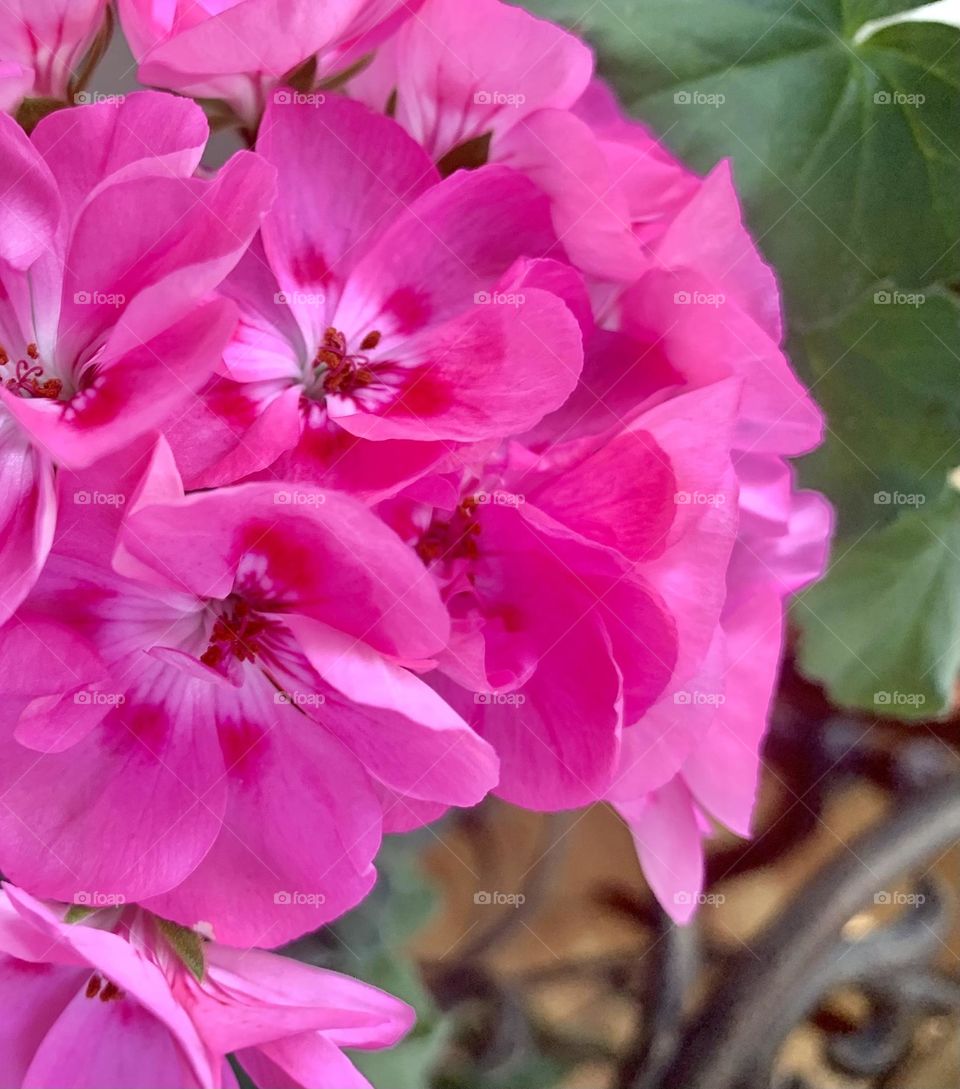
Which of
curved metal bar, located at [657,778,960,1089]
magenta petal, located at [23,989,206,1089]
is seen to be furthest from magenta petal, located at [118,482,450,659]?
curved metal bar, located at [657,778,960,1089]

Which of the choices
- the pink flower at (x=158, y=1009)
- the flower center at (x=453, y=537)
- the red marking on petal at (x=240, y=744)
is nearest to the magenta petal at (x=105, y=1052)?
the pink flower at (x=158, y=1009)

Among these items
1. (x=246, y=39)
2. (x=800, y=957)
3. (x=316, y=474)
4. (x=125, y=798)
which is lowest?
(x=800, y=957)

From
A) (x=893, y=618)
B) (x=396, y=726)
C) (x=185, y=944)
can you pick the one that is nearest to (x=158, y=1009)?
(x=185, y=944)

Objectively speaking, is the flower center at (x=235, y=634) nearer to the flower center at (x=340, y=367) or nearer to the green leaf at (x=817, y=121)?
the flower center at (x=340, y=367)

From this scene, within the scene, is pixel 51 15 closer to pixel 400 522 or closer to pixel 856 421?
pixel 400 522

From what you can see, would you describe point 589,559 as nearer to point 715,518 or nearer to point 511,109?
point 715,518
